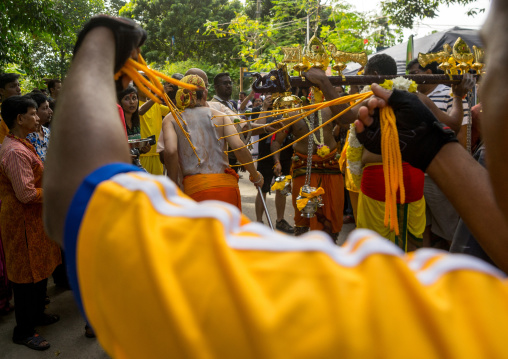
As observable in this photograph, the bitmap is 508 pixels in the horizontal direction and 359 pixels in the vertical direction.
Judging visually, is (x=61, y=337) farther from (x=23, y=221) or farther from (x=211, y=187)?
(x=211, y=187)

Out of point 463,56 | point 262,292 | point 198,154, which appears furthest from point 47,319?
point 463,56

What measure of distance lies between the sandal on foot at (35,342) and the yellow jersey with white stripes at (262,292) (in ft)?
11.0

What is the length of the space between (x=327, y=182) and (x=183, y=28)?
23.0 meters

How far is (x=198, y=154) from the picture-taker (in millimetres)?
3932

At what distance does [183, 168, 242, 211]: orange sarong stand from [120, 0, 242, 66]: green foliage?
73.6 ft

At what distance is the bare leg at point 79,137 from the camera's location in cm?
57

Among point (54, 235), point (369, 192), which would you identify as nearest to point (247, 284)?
point (54, 235)

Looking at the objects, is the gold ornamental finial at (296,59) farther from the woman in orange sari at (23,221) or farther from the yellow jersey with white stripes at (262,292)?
the yellow jersey with white stripes at (262,292)

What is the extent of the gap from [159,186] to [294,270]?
0.71 ft

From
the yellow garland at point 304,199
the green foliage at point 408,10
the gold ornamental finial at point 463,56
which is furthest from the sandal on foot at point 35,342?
the green foliage at point 408,10

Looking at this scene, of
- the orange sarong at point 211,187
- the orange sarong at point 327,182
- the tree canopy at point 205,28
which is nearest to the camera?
the orange sarong at point 211,187

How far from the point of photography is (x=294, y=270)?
1.54 feet

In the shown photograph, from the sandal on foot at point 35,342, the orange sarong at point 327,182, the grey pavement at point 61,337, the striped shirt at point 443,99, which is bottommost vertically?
the grey pavement at point 61,337

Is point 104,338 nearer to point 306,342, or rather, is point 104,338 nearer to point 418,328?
point 306,342
